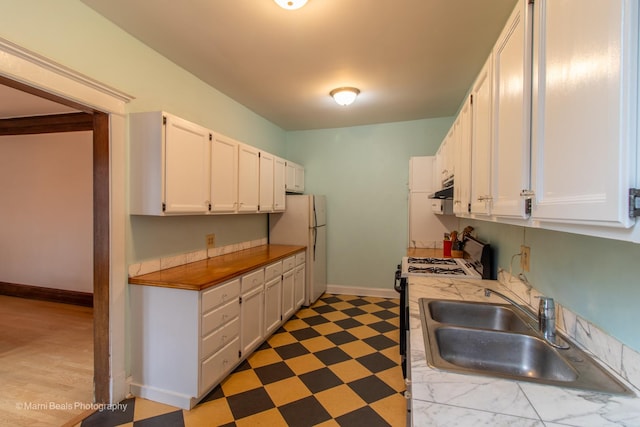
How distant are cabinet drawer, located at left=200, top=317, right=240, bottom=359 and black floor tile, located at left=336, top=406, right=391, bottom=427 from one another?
0.99 m

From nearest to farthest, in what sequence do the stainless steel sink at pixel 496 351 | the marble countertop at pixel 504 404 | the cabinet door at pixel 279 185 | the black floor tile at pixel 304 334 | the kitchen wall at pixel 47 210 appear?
1. the marble countertop at pixel 504 404
2. the stainless steel sink at pixel 496 351
3. the black floor tile at pixel 304 334
4. the cabinet door at pixel 279 185
5. the kitchen wall at pixel 47 210

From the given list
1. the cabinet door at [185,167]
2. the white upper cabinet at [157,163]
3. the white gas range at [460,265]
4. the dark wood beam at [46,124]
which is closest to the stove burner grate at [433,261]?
the white gas range at [460,265]

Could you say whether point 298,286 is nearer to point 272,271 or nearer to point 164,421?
point 272,271

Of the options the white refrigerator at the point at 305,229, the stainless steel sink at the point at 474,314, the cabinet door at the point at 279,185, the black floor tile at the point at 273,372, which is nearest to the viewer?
the stainless steel sink at the point at 474,314

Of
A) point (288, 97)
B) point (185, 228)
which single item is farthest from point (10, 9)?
point (288, 97)

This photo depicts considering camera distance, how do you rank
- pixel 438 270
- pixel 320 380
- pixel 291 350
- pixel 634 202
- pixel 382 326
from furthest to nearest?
1. pixel 382 326
2. pixel 291 350
3. pixel 438 270
4. pixel 320 380
5. pixel 634 202

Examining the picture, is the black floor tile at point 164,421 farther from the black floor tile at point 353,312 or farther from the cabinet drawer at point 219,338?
the black floor tile at point 353,312

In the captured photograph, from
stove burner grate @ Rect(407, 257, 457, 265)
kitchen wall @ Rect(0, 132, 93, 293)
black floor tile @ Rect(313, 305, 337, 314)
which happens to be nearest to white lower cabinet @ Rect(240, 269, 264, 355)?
black floor tile @ Rect(313, 305, 337, 314)

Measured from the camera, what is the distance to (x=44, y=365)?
8.17ft

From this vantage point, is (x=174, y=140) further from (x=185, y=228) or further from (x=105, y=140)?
(x=185, y=228)

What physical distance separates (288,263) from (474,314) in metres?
2.14

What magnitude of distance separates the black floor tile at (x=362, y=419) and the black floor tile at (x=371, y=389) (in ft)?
0.42

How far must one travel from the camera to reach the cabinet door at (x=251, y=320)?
8.29 feet

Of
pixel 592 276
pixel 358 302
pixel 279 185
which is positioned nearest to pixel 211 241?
pixel 279 185
